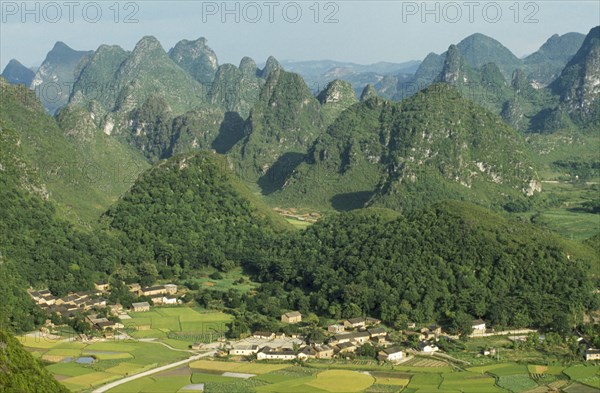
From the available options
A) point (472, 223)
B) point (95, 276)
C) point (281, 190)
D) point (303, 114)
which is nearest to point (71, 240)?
point (95, 276)

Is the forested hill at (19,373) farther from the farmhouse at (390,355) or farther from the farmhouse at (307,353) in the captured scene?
the farmhouse at (390,355)

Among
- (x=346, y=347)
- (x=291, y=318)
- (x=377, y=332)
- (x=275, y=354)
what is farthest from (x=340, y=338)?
(x=291, y=318)

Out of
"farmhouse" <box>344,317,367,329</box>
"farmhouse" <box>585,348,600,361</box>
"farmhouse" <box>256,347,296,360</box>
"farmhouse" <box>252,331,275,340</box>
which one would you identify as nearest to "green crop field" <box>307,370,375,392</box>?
"farmhouse" <box>256,347,296,360</box>

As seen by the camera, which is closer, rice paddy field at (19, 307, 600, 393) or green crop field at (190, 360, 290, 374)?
rice paddy field at (19, 307, 600, 393)

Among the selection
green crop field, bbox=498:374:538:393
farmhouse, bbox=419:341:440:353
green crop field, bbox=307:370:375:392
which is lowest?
green crop field, bbox=498:374:538:393

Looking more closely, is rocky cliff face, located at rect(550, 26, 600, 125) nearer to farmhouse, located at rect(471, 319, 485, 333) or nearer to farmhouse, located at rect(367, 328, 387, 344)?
farmhouse, located at rect(471, 319, 485, 333)

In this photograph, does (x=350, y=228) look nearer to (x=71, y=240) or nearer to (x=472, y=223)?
(x=472, y=223)

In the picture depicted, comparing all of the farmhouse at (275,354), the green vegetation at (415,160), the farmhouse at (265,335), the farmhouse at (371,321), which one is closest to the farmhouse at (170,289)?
the farmhouse at (265,335)
